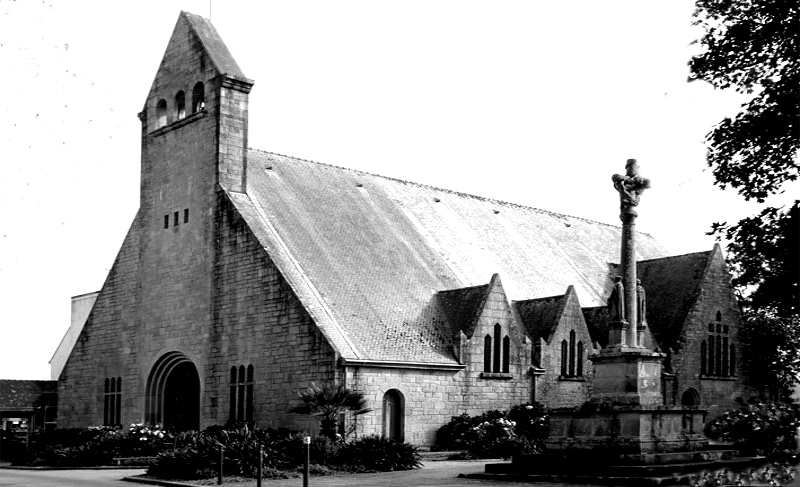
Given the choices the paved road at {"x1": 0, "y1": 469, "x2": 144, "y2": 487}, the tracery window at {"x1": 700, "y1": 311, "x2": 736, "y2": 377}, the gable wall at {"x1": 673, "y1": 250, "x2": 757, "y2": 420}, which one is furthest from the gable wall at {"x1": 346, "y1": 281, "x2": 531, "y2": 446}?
the tracery window at {"x1": 700, "y1": 311, "x2": 736, "y2": 377}

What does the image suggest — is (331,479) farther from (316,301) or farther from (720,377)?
(720,377)

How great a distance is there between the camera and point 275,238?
35781 mm

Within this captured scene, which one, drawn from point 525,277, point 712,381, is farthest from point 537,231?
point 712,381

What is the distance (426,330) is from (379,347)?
305cm

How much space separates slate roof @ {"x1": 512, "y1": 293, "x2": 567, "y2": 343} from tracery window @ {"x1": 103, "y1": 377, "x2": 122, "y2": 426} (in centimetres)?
1641

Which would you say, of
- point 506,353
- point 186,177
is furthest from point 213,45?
point 506,353

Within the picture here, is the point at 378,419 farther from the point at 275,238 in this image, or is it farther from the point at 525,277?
the point at 525,277

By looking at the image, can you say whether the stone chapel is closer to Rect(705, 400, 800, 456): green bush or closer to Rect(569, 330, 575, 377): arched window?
Rect(569, 330, 575, 377): arched window

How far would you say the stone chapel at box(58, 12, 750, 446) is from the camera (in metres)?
34.3

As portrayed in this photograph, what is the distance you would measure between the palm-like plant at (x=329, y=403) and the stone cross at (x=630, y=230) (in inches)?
378

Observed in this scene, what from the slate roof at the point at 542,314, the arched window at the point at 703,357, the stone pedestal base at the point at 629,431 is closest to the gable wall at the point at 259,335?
the stone pedestal base at the point at 629,431

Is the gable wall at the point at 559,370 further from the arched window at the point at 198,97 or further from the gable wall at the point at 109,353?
the arched window at the point at 198,97

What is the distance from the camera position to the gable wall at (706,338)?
42031 mm

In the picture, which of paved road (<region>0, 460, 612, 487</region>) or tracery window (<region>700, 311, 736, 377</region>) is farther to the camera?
tracery window (<region>700, 311, 736, 377</region>)
